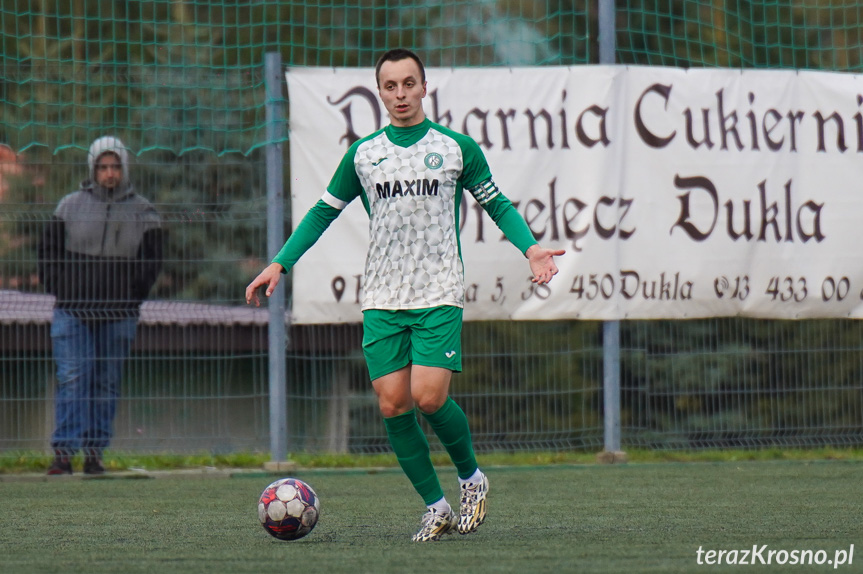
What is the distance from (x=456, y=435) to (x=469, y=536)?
381 millimetres

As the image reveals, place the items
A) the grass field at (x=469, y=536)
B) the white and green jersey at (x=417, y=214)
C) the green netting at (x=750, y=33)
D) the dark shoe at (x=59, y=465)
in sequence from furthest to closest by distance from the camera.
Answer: the green netting at (x=750, y=33) < the dark shoe at (x=59, y=465) < the white and green jersey at (x=417, y=214) < the grass field at (x=469, y=536)

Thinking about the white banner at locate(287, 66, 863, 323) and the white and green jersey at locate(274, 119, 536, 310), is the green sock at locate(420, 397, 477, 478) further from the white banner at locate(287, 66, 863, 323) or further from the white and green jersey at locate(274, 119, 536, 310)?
the white banner at locate(287, 66, 863, 323)

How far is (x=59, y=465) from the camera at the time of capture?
7.55 m

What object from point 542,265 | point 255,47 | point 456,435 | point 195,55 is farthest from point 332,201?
point 195,55

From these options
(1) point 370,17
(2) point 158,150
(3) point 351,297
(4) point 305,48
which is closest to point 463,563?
(3) point 351,297

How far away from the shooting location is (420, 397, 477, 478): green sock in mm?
4742

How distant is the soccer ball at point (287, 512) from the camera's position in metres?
4.46

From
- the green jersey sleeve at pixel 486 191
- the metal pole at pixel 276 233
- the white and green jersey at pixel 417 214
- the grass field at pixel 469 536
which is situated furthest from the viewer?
the metal pole at pixel 276 233

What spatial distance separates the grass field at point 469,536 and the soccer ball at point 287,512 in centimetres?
5

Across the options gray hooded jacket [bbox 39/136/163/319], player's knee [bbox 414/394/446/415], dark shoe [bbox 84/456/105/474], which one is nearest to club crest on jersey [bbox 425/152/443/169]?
player's knee [bbox 414/394/446/415]

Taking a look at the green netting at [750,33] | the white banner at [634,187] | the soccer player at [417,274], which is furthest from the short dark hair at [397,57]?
the green netting at [750,33]

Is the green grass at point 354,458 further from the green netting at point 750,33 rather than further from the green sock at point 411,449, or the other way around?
the green sock at point 411,449

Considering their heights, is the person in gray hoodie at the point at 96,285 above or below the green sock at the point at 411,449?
above

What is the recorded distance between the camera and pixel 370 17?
9047mm
